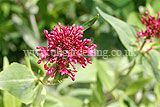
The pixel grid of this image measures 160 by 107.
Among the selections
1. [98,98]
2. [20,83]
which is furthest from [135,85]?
[20,83]

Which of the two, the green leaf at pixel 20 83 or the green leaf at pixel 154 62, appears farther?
the green leaf at pixel 154 62

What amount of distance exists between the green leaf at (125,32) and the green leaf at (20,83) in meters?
0.64

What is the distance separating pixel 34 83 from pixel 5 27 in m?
1.44

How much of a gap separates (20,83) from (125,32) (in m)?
0.84

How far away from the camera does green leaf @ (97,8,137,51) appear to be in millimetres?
1471

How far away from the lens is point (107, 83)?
2.01 m

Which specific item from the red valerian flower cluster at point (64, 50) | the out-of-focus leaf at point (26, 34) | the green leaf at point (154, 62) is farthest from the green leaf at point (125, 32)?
the out-of-focus leaf at point (26, 34)

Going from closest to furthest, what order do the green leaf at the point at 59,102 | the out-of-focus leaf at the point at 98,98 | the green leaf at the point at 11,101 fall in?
the green leaf at the point at 11,101 < the green leaf at the point at 59,102 < the out-of-focus leaf at the point at 98,98

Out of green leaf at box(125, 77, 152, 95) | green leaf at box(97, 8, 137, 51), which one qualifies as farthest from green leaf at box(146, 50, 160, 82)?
green leaf at box(125, 77, 152, 95)

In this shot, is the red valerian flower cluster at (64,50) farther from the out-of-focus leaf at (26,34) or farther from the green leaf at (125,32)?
the out-of-focus leaf at (26,34)

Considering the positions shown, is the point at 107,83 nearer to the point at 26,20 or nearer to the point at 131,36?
the point at 131,36

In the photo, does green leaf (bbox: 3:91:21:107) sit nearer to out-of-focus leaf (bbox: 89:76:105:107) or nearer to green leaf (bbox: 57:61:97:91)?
out-of-focus leaf (bbox: 89:76:105:107)

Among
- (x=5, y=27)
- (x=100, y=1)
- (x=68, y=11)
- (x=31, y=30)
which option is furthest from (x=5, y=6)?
(x=100, y=1)

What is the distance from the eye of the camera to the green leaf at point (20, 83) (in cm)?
110
